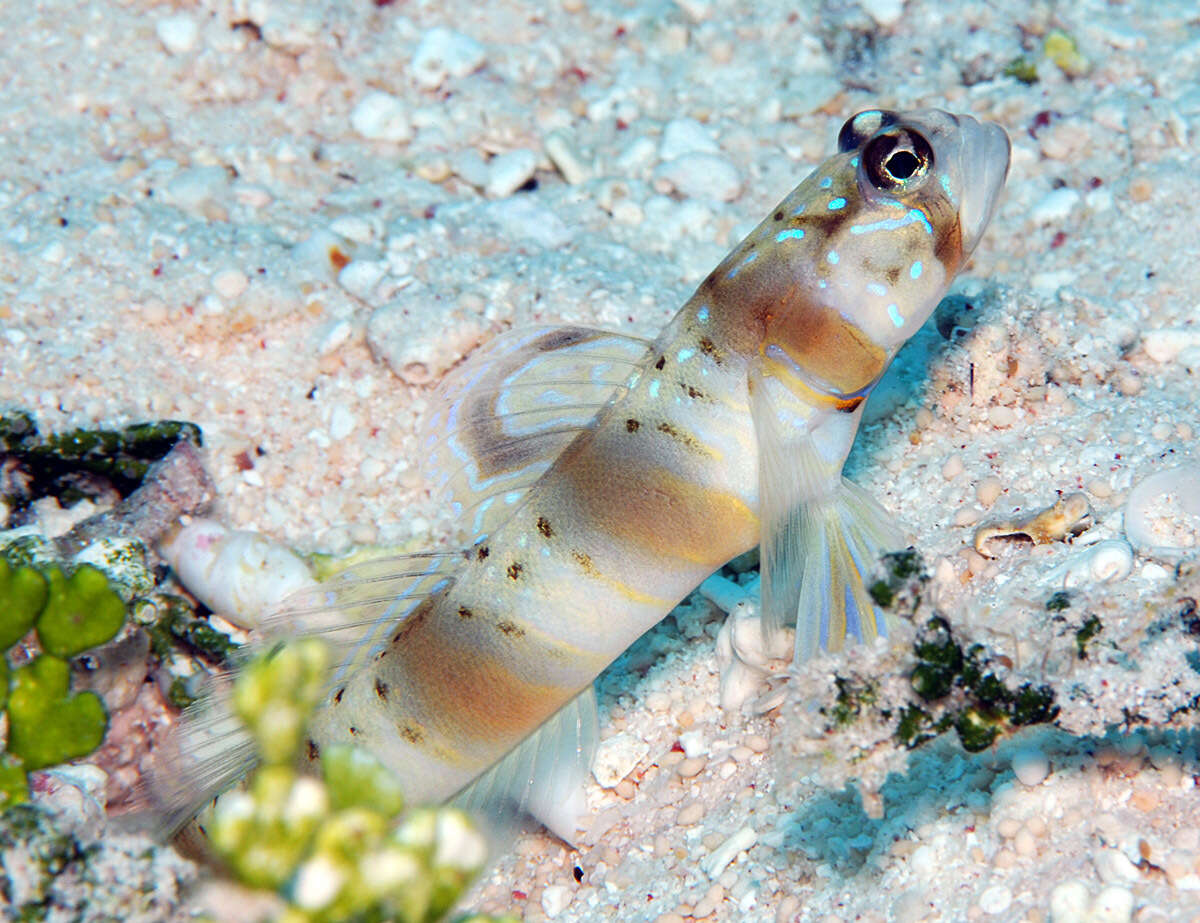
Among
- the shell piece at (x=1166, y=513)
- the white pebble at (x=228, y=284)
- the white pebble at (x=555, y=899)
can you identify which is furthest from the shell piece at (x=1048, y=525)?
the white pebble at (x=228, y=284)

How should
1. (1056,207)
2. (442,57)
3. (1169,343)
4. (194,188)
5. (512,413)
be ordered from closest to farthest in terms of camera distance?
1. (512,413)
2. (1169,343)
3. (1056,207)
4. (194,188)
5. (442,57)

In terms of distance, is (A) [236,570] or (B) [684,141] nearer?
(A) [236,570]

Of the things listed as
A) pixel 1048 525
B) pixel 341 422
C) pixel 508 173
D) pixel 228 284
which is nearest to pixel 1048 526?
pixel 1048 525

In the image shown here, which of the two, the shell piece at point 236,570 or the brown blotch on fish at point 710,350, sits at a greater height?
the brown blotch on fish at point 710,350

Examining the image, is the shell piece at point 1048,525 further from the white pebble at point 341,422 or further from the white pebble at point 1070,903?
the white pebble at point 341,422

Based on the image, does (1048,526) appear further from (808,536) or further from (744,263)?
(744,263)

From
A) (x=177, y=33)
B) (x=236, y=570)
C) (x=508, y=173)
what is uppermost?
(x=177, y=33)
